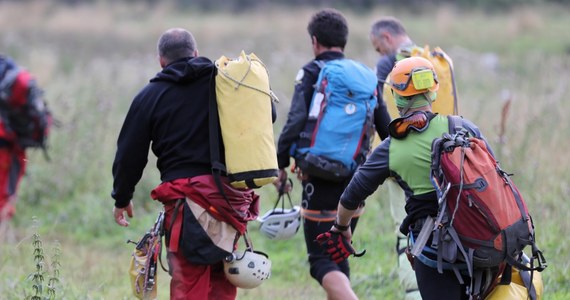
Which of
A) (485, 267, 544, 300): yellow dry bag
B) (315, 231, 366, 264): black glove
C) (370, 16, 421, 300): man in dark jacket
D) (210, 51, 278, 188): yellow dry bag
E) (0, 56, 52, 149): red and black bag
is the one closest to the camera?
(485, 267, 544, 300): yellow dry bag

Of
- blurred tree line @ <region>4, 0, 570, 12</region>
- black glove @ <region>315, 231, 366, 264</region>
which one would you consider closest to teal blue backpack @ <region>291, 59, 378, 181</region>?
black glove @ <region>315, 231, 366, 264</region>

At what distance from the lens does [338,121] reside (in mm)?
5996

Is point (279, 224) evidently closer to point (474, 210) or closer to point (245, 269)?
point (245, 269)

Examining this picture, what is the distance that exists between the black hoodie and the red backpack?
1.40 m

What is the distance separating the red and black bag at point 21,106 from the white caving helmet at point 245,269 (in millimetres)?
3751

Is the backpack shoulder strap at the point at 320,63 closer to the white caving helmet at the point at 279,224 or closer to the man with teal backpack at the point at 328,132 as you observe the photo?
the man with teal backpack at the point at 328,132

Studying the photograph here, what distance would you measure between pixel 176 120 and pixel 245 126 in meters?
0.41

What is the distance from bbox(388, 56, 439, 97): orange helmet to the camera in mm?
4598

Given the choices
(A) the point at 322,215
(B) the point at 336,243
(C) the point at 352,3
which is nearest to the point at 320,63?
(A) the point at 322,215

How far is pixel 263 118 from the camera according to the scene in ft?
16.3

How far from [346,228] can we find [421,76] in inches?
38.6

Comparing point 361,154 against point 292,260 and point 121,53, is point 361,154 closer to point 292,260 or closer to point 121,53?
point 292,260

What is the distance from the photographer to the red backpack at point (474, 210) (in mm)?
4199

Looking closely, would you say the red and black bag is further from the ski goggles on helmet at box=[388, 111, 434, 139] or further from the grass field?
the ski goggles on helmet at box=[388, 111, 434, 139]
